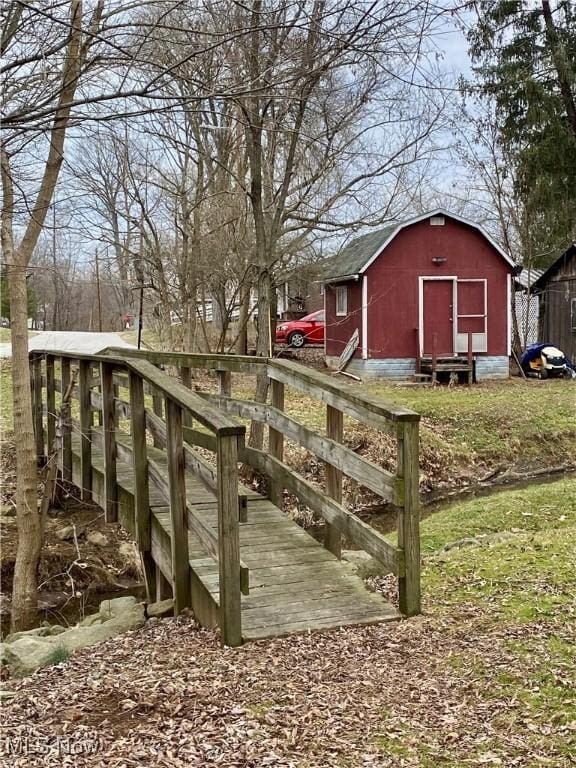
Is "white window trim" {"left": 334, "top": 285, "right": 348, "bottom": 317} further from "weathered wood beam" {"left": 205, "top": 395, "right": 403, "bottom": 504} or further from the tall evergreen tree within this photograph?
"weathered wood beam" {"left": 205, "top": 395, "right": 403, "bottom": 504}

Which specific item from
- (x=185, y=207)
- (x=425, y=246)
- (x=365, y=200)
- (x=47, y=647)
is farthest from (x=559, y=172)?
(x=47, y=647)

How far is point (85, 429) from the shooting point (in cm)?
793

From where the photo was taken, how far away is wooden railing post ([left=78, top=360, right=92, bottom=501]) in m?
7.80

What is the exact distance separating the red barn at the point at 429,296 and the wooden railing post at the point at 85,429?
13178mm

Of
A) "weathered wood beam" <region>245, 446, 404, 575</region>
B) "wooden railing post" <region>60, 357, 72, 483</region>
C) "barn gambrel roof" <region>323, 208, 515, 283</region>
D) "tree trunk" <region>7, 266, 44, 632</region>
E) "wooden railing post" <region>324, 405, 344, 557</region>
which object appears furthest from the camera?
"barn gambrel roof" <region>323, 208, 515, 283</region>

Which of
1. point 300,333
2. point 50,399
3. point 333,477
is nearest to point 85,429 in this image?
point 50,399

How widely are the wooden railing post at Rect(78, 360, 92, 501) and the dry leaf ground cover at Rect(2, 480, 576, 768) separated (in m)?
3.37

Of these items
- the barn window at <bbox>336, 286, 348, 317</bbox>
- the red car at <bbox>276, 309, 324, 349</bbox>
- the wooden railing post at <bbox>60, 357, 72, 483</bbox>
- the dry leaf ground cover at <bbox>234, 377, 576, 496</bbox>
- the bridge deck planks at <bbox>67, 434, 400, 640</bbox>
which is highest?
the barn window at <bbox>336, 286, 348, 317</bbox>

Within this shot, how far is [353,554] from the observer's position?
6512mm

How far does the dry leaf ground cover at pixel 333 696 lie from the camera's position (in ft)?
9.66

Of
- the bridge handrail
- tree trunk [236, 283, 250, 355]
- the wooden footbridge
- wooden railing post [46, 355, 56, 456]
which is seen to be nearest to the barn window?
tree trunk [236, 283, 250, 355]

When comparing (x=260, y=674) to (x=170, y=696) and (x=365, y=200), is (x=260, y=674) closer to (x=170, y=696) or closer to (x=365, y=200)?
(x=170, y=696)

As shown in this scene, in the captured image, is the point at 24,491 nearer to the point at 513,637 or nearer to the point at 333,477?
the point at 333,477

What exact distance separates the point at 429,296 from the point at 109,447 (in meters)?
15.4
